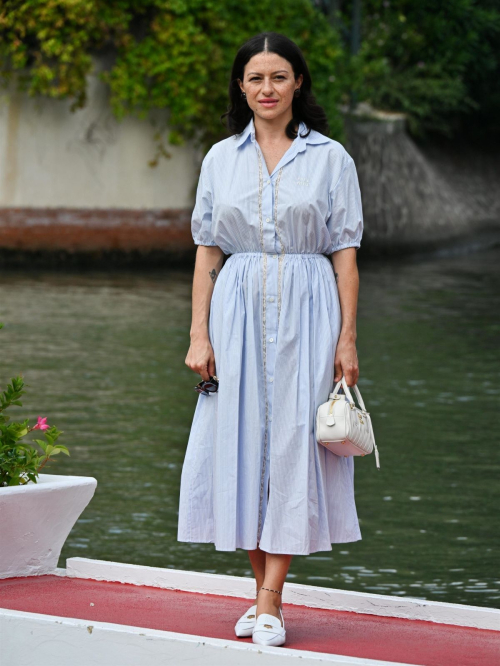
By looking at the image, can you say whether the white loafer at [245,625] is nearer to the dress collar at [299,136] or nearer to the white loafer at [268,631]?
the white loafer at [268,631]

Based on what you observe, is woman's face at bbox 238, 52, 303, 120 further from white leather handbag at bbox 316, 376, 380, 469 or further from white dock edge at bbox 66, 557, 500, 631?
white dock edge at bbox 66, 557, 500, 631

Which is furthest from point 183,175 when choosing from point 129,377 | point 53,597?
point 53,597

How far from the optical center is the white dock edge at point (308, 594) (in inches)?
166

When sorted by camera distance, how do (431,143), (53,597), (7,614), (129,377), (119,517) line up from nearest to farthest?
(7,614), (53,597), (119,517), (129,377), (431,143)

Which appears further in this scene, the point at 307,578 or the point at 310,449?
the point at 307,578

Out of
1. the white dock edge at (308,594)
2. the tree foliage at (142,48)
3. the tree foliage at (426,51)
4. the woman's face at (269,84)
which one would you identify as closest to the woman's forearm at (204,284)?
the woman's face at (269,84)

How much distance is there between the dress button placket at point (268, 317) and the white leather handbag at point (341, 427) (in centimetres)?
17

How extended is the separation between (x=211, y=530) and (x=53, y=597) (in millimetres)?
598

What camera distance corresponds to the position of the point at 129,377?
10.2 meters

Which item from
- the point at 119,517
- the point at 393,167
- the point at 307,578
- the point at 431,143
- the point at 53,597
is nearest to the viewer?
the point at 53,597

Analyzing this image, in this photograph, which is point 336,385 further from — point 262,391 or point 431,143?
point 431,143

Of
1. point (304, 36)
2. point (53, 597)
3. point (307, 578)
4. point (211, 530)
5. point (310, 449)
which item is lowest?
point (307, 578)

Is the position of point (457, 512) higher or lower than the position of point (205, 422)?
lower

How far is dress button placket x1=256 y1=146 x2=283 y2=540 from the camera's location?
4.07 metres
